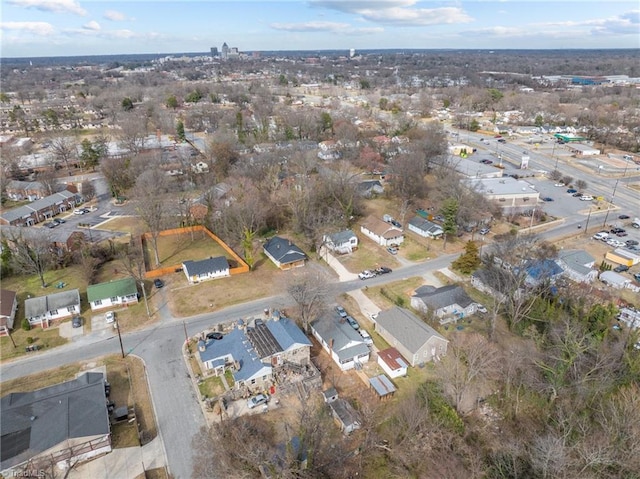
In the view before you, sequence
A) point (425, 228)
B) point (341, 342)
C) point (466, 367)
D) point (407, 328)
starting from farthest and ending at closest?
point (425, 228), point (407, 328), point (341, 342), point (466, 367)

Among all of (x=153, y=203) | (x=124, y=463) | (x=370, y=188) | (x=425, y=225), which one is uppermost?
(x=153, y=203)

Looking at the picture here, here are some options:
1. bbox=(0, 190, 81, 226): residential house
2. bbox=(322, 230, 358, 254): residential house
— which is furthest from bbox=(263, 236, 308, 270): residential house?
bbox=(0, 190, 81, 226): residential house

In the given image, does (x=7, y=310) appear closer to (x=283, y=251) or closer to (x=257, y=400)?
(x=257, y=400)

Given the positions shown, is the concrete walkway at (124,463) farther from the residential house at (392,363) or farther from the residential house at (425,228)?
the residential house at (425,228)

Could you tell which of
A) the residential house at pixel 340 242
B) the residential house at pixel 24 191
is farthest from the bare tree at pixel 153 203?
the residential house at pixel 24 191

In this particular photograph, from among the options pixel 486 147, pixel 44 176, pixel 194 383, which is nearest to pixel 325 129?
pixel 486 147

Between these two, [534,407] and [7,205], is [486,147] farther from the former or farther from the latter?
[7,205]

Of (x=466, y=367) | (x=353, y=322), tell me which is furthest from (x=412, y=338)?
(x=353, y=322)
